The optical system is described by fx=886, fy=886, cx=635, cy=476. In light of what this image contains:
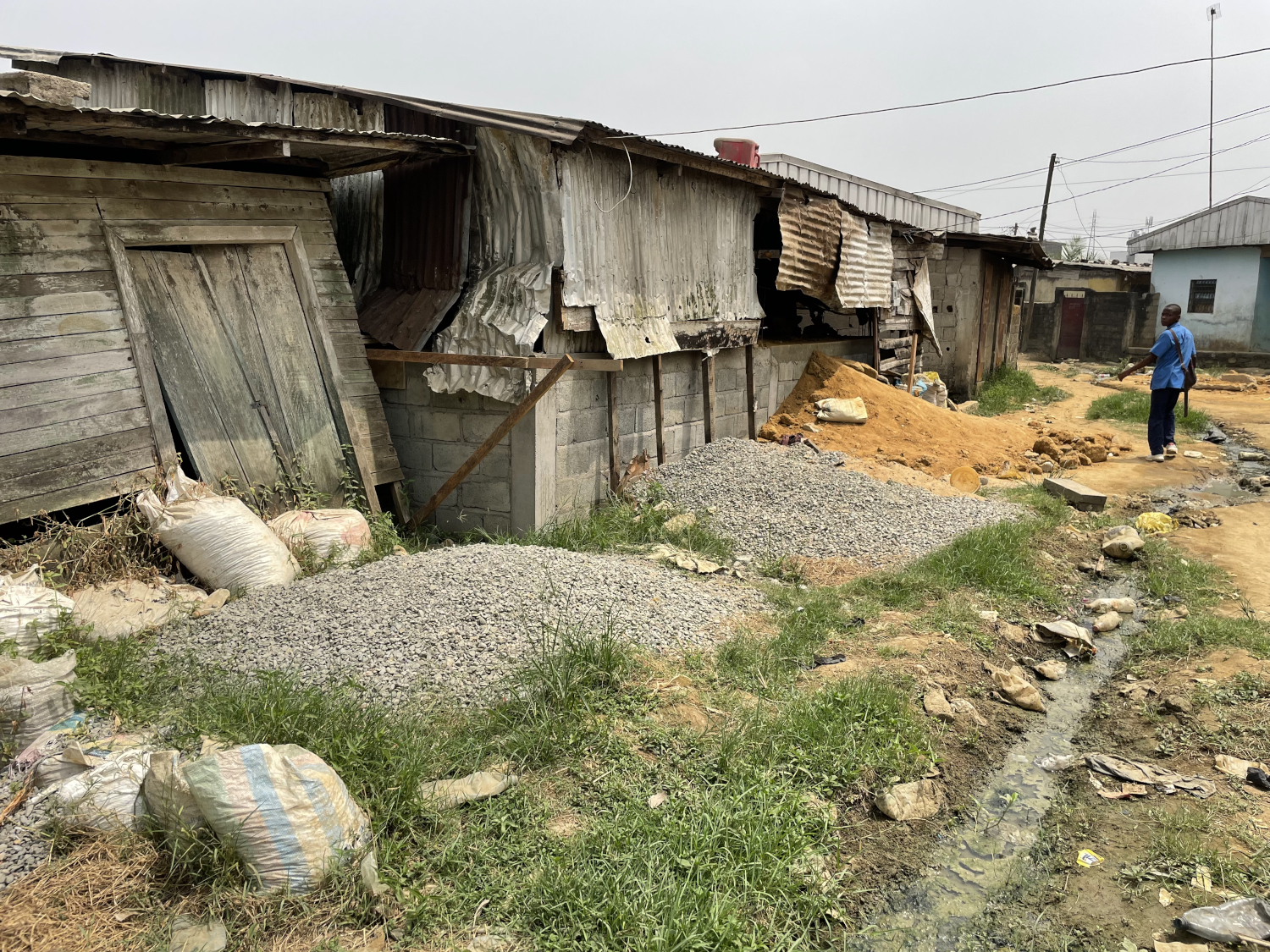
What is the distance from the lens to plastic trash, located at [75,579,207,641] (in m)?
4.63

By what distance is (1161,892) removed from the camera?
3359 mm

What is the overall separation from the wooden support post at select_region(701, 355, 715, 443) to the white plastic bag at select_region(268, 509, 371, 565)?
4.21m

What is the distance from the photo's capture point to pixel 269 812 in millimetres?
2910

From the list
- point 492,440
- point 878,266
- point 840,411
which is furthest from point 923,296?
point 492,440

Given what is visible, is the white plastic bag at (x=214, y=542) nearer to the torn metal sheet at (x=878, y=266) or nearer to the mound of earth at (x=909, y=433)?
the mound of earth at (x=909, y=433)

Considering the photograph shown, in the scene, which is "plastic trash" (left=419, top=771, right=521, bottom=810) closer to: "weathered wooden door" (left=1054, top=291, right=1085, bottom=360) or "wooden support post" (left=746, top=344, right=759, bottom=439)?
"wooden support post" (left=746, top=344, right=759, bottom=439)

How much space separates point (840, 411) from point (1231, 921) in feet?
25.8

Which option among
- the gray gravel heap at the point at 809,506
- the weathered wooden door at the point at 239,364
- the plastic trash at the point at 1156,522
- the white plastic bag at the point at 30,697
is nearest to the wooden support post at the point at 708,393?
the gray gravel heap at the point at 809,506

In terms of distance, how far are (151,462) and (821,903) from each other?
4.71 m

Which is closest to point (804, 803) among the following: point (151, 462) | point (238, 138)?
point (151, 462)

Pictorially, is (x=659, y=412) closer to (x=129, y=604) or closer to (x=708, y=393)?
(x=708, y=393)

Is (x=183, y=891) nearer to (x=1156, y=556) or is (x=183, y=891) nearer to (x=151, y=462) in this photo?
(x=151, y=462)

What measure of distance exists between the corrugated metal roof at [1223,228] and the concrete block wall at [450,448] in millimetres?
23353

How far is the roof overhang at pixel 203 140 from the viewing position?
15.1ft
